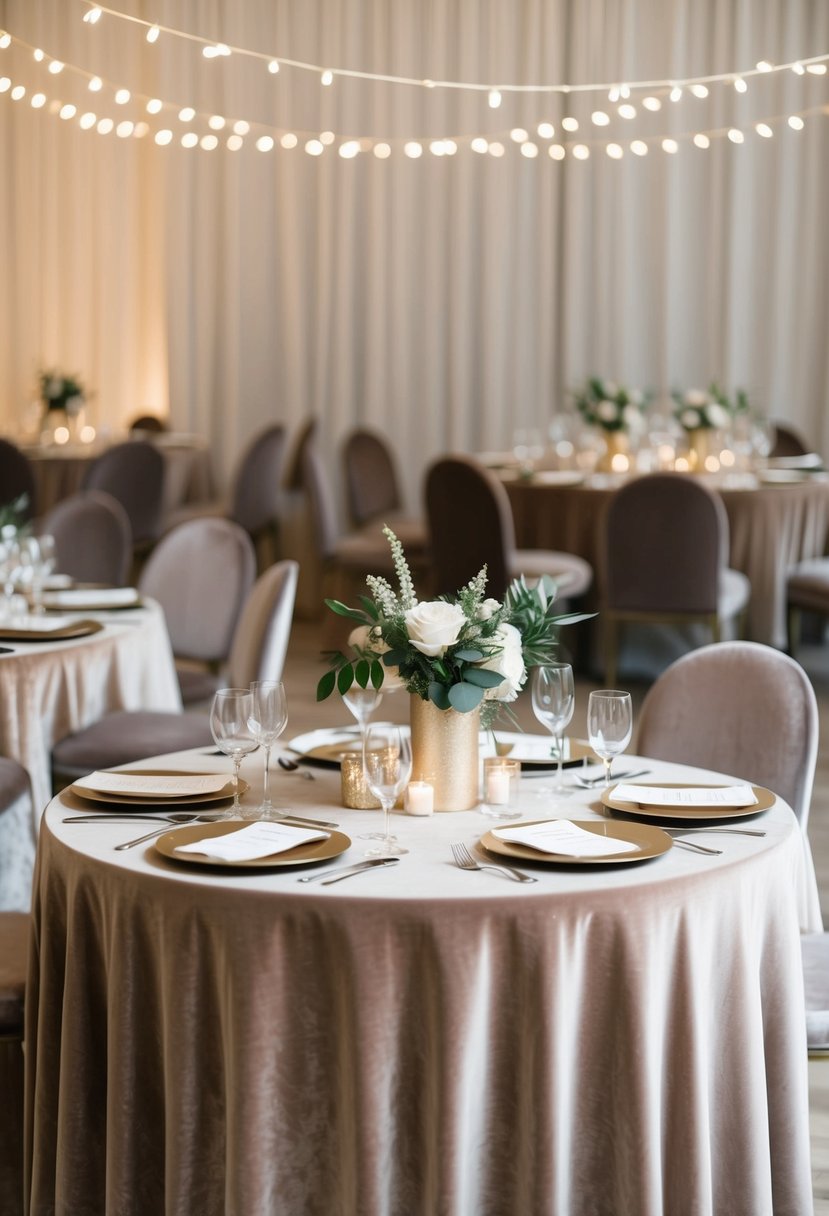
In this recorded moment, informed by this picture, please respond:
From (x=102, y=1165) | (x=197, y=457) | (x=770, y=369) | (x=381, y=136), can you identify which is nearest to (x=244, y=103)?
(x=381, y=136)

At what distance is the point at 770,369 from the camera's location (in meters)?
8.29

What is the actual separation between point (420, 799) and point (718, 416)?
200 inches

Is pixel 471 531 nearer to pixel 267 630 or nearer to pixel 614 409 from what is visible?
pixel 614 409

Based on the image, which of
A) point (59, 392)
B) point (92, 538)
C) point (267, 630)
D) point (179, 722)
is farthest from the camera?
point (59, 392)

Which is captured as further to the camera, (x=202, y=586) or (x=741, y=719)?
(x=202, y=586)

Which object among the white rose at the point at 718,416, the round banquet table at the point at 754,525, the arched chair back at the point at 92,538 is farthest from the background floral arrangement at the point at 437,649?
the white rose at the point at 718,416

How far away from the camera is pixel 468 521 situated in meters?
6.23

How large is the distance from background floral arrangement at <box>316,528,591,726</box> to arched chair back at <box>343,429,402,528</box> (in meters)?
5.92

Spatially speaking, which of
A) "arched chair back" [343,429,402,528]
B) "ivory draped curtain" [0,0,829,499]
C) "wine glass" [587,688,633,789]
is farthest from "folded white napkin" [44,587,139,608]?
"ivory draped curtain" [0,0,829,499]

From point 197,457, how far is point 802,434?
3579 millimetres

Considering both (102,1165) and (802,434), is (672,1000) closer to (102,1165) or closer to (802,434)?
(102,1165)

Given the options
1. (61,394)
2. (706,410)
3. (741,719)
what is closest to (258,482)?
(61,394)

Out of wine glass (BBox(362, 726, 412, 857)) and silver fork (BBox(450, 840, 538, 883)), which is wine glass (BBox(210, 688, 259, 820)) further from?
silver fork (BBox(450, 840, 538, 883))

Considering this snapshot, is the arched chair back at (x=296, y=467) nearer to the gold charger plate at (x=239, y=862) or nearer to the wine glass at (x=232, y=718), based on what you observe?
the wine glass at (x=232, y=718)
